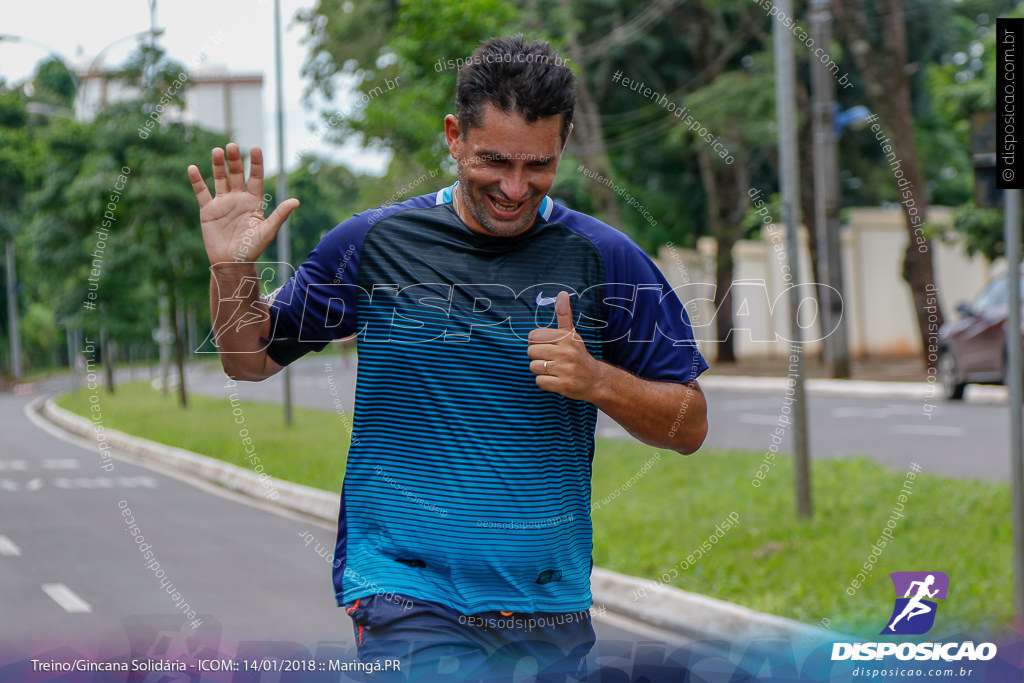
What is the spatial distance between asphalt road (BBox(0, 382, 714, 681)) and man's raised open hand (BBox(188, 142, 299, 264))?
0.90 m

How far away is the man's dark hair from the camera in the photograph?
7.68 ft

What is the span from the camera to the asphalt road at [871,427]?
10.9 metres

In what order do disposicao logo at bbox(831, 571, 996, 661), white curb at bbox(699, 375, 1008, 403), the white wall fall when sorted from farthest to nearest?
the white wall, white curb at bbox(699, 375, 1008, 403), disposicao logo at bbox(831, 571, 996, 661)

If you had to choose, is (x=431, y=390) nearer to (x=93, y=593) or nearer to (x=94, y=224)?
(x=93, y=593)

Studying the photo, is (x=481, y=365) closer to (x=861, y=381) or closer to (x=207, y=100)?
(x=207, y=100)

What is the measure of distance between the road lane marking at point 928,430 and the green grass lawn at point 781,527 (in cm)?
258

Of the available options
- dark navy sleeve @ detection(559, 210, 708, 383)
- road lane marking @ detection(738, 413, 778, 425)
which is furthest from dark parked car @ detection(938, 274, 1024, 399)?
dark navy sleeve @ detection(559, 210, 708, 383)

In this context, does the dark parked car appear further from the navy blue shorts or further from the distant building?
the navy blue shorts

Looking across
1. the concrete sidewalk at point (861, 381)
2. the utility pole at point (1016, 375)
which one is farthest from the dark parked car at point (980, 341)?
the utility pole at point (1016, 375)

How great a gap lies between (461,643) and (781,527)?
19.1 ft

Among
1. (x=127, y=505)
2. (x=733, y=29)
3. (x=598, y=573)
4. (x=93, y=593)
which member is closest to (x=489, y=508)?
(x=598, y=573)

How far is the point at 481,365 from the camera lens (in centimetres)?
237

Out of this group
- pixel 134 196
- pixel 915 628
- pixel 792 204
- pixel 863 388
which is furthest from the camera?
pixel 863 388

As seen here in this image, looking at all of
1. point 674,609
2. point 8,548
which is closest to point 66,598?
point 8,548
